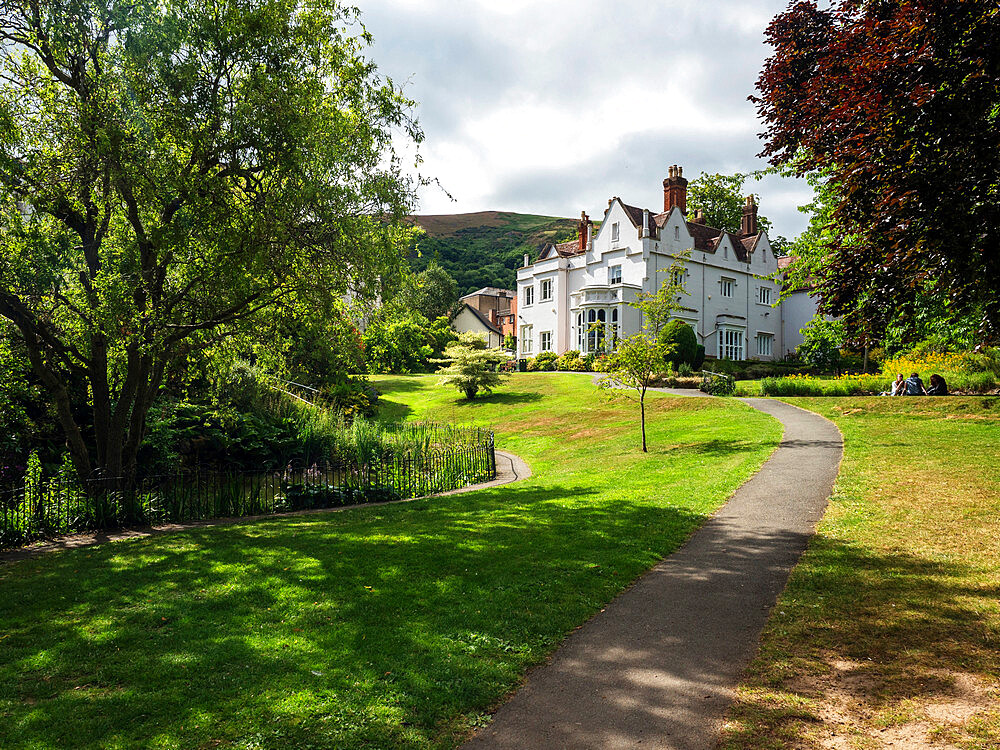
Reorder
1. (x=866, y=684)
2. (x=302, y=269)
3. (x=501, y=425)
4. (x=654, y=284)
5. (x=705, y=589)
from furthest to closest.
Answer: (x=654, y=284)
(x=501, y=425)
(x=302, y=269)
(x=705, y=589)
(x=866, y=684)

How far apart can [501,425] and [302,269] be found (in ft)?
59.8

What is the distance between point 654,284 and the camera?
4978 centimetres

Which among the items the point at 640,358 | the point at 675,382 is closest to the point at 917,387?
the point at 675,382

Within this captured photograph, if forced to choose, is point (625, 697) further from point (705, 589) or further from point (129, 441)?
point (129, 441)

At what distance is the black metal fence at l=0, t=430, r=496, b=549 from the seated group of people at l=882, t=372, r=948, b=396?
675 inches

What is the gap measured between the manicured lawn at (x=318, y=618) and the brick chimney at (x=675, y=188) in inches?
1806

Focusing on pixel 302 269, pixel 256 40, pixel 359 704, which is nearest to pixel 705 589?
pixel 359 704

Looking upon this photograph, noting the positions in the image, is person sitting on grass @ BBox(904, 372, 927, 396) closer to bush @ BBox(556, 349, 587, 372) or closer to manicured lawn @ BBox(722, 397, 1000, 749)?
manicured lawn @ BBox(722, 397, 1000, 749)

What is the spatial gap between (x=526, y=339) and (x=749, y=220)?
84.7 ft

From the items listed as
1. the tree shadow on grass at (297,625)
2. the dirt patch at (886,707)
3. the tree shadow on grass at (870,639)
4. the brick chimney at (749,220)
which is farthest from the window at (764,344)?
the dirt patch at (886,707)

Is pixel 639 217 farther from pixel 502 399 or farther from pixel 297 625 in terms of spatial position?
pixel 297 625

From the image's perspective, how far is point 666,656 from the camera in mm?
5254

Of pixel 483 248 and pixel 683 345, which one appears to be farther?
pixel 483 248

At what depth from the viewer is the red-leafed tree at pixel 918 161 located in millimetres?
6250
